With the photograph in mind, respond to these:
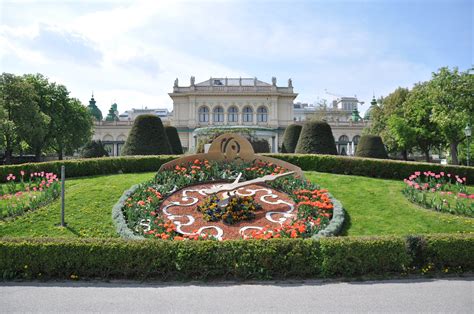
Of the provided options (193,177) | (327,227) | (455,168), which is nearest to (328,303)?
(327,227)

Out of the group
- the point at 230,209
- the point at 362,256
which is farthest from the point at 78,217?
the point at 362,256

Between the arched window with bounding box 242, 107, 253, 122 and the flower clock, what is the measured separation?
48.1m

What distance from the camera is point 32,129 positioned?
29953mm

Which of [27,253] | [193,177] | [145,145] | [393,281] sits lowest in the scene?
[393,281]

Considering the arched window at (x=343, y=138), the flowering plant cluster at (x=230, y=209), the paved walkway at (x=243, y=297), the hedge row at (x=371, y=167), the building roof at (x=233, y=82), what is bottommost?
the paved walkway at (x=243, y=297)

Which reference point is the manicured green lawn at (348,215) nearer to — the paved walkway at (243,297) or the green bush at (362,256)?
the green bush at (362,256)

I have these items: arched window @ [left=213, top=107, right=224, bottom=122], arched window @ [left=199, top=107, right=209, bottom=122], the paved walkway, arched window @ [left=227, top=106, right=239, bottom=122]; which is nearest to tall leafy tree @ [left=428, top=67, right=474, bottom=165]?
the paved walkway

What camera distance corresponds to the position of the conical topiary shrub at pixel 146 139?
20016 millimetres

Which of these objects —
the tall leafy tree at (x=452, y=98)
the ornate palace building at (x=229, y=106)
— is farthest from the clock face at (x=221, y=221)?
the ornate palace building at (x=229, y=106)

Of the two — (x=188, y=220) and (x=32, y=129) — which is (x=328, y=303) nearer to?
(x=188, y=220)

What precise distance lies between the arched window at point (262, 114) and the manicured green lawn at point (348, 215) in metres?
47.7

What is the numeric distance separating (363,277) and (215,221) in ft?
14.1

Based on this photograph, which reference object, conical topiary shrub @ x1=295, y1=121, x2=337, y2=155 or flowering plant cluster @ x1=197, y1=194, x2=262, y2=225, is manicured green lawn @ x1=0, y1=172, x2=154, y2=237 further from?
conical topiary shrub @ x1=295, y1=121, x2=337, y2=155

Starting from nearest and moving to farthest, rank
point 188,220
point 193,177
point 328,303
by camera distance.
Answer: point 328,303 < point 188,220 < point 193,177
